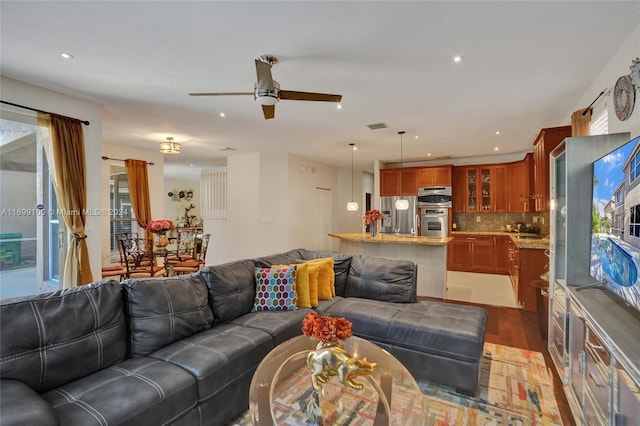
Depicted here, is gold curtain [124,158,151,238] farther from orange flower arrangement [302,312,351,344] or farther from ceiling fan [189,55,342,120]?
orange flower arrangement [302,312,351,344]

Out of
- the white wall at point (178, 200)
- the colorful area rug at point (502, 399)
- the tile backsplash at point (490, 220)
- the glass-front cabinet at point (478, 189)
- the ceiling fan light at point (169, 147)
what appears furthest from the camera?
the white wall at point (178, 200)

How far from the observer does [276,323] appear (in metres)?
2.50

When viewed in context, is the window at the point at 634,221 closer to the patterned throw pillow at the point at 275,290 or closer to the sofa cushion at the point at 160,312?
the patterned throw pillow at the point at 275,290

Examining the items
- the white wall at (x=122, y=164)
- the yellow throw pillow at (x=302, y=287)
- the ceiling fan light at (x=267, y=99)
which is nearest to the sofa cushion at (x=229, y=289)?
the yellow throw pillow at (x=302, y=287)

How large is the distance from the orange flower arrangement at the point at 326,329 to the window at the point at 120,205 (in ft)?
19.6

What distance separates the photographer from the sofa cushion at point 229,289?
254 centimetres

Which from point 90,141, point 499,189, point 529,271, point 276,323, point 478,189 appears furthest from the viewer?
point 478,189

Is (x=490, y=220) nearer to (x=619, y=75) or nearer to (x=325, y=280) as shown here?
(x=619, y=75)

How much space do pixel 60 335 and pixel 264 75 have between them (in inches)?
84.2

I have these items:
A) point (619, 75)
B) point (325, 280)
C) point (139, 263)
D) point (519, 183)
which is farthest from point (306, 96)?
point (519, 183)

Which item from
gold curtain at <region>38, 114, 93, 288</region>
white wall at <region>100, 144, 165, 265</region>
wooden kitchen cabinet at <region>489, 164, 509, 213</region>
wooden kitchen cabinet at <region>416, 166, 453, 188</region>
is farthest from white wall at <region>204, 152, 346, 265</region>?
wooden kitchen cabinet at <region>489, 164, 509, 213</region>

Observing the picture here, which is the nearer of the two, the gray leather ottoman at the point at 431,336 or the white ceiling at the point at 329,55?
the white ceiling at the point at 329,55

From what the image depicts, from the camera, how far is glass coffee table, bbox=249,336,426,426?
4.74ft

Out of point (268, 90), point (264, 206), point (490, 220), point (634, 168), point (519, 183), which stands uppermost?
point (268, 90)
